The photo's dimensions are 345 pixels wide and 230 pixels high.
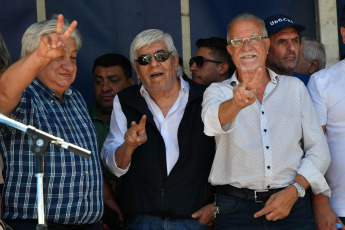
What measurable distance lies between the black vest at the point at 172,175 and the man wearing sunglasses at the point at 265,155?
0.53 ft

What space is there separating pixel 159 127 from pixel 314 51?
1.91 m

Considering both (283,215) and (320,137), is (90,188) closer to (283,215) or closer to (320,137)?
(283,215)

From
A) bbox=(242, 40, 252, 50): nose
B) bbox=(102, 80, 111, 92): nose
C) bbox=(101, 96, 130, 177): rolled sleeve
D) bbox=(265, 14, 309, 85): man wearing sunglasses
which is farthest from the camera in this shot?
bbox=(102, 80, 111, 92): nose

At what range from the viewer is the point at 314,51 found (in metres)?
5.04

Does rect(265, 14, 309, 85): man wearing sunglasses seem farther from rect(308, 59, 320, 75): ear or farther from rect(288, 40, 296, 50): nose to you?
rect(308, 59, 320, 75): ear

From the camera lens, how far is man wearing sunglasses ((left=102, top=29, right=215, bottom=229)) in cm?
361

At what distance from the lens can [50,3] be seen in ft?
16.4

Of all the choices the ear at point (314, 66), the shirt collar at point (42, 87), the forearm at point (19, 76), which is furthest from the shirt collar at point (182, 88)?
the ear at point (314, 66)

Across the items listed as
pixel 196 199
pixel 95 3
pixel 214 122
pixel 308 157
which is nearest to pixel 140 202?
pixel 196 199

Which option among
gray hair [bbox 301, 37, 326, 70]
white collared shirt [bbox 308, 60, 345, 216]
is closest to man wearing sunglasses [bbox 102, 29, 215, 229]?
white collared shirt [bbox 308, 60, 345, 216]

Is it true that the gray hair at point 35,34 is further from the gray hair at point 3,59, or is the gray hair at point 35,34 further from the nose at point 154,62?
the nose at point 154,62

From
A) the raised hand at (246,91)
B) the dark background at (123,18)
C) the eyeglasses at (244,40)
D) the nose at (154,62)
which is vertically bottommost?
the raised hand at (246,91)

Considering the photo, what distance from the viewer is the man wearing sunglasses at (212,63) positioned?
473 centimetres

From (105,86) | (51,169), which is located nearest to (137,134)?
(51,169)
